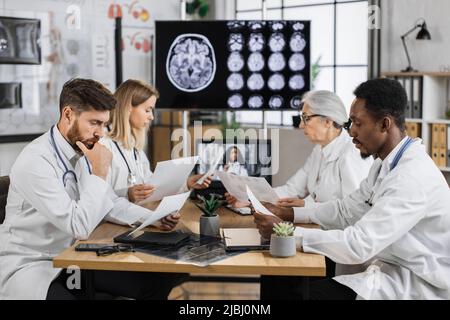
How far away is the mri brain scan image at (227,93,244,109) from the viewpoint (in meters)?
4.63

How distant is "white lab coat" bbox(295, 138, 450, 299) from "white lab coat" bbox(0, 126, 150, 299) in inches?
31.8

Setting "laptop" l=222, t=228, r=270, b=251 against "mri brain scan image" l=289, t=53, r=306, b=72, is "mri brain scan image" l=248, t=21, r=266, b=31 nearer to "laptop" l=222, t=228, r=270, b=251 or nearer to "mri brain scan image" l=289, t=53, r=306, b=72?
"mri brain scan image" l=289, t=53, r=306, b=72

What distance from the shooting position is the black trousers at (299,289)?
7.88 feet

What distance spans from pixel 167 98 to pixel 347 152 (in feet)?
5.61

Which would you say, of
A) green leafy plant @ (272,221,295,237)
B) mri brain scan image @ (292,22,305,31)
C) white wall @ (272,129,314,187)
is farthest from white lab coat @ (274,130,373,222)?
mri brain scan image @ (292,22,305,31)

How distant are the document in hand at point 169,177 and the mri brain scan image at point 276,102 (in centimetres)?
153

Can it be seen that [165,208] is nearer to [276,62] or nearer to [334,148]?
[334,148]

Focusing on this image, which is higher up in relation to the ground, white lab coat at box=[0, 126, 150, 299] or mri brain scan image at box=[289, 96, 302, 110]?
mri brain scan image at box=[289, 96, 302, 110]

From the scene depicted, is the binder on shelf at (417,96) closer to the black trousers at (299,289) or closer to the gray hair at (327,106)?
the gray hair at (327,106)
